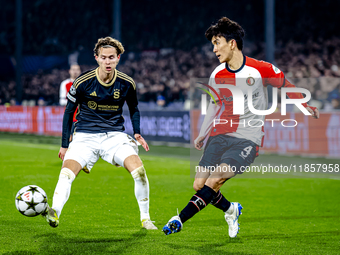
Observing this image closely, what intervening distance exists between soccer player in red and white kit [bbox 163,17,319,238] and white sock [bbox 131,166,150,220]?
62 cm

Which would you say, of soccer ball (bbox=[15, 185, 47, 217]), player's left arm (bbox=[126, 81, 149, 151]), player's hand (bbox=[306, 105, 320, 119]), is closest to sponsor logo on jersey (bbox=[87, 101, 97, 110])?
player's left arm (bbox=[126, 81, 149, 151])

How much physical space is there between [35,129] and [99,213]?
14998mm

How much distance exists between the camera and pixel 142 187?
527 centimetres

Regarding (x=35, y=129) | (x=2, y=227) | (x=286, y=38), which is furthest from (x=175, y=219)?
(x=286, y=38)

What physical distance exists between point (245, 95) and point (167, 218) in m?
2.05

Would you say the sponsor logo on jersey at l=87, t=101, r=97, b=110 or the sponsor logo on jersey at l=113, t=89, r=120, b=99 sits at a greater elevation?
the sponsor logo on jersey at l=113, t=89, r=120, b=99

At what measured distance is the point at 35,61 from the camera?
30.5 meters

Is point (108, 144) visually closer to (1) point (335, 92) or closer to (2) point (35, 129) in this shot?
(1) point (335, 92)

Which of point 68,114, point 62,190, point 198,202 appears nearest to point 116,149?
point 68,114

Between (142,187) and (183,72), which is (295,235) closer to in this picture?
(142,187)

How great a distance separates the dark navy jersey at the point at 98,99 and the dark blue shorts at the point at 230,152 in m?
1.06

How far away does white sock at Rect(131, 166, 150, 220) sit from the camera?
518 cm

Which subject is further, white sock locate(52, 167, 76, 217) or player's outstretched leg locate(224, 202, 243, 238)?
player's outstretched leg locate(224, 202, 243, 238)

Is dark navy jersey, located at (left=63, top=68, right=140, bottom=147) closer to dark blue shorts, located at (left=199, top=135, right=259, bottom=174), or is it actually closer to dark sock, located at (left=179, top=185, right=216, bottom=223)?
dark blue shorts, located at (left=199, top=135, right=259, bottom=174)
